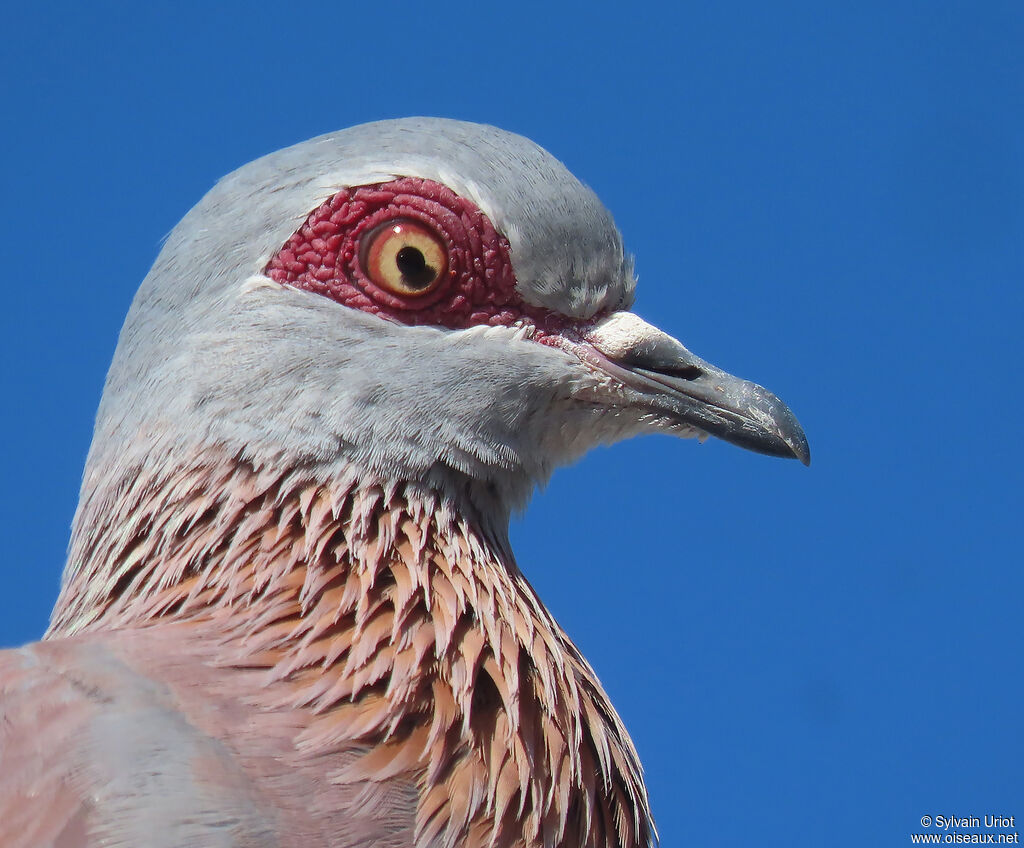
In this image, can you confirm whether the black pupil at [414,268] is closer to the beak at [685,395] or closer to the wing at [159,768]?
the beak at [685,395]

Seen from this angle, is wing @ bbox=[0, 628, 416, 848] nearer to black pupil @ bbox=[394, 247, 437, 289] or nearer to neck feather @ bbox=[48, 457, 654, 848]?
neck feather @ bbox=[48, 457, 654, 848]

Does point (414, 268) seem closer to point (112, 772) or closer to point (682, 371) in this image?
point (682, 371)

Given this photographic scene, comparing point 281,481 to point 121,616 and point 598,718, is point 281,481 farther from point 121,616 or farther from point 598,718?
point 598,718

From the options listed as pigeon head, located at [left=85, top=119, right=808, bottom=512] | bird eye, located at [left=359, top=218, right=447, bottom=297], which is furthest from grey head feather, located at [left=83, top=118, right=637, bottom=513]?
bird eye, located at [left=359, top=218, right=447, bottom=297]

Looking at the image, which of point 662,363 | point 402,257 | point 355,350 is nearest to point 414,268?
point 402,257

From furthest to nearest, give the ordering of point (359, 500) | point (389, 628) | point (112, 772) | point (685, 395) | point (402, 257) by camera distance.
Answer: point (685, 395)
point (402, 257)
point (359, 500)
point (389, 628)
point (112, 772)

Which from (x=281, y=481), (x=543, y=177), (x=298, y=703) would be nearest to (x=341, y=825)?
(x=298, y=703)

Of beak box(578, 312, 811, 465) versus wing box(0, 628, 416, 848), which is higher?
beak box(578, 312, 811, 465)
